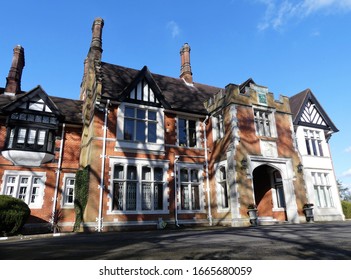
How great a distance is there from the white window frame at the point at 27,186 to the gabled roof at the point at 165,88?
701 cm

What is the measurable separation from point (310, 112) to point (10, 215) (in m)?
22.1

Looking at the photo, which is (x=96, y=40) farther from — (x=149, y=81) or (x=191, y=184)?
(x=191, y=184)

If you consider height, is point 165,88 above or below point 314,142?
above

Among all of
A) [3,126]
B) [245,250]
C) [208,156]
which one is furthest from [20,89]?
[245,250]

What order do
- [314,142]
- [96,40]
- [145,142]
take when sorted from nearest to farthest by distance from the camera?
[145,142]
[96,40]
[314,142]

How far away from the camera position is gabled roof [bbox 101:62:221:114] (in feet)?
50.6

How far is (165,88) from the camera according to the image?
1928cm

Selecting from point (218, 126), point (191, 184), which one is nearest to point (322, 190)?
point (218, 126)

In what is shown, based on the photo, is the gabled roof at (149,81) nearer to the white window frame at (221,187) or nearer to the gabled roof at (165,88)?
the gabled roof at (165,88)

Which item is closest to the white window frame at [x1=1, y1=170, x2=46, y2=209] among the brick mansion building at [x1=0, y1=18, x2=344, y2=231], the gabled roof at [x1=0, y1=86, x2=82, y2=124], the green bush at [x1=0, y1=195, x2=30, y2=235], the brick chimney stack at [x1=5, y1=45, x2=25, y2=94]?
the brick mansion building at [x1=0, y1=18, x2=344, y2=231]

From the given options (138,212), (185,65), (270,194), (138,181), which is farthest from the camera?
(185,65)

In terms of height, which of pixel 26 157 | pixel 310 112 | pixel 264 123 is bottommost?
pixel 26 157

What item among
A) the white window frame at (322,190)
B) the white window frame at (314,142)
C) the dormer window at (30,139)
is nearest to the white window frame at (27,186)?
the dormer window at (30,139)

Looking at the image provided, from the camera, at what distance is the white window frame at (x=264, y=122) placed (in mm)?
16500
